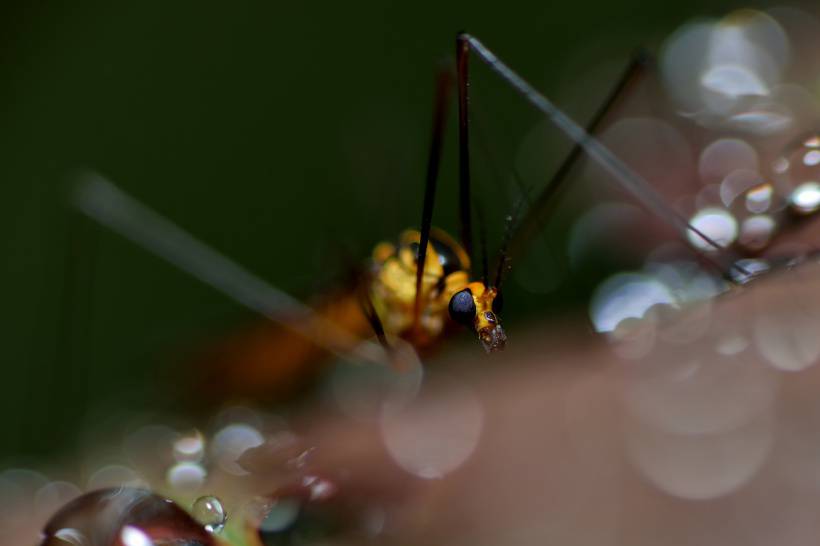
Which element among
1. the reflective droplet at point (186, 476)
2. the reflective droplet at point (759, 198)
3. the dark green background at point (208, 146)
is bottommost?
the reflective droplet at point (186, 476)

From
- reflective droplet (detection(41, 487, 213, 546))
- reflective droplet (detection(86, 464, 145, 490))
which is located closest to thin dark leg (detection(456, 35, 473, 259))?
reflective droplet (detection(86, 464, 145, 490))

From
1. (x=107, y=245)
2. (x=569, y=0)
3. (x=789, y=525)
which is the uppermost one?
(x=569, y=0)

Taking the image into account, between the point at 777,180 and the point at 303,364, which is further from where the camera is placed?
the point at 303,364

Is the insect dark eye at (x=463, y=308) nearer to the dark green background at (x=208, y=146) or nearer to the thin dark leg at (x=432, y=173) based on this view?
the thin dark leg at (x=432, y=173)

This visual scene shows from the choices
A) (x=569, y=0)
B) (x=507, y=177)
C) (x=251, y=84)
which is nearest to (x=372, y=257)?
(x=507, y=177)

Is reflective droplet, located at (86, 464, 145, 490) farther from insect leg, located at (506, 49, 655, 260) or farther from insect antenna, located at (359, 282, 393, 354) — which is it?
insect leg, located at (506, 49, 655, 260)

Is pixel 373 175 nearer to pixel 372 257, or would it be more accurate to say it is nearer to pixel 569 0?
pixel 372 257

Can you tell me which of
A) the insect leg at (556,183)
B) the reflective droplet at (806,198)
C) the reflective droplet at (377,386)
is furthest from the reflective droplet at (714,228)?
the reflective droplet at (377,386)

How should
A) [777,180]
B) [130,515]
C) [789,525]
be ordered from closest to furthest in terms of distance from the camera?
[789,525]
[130,515]
[777,180]
